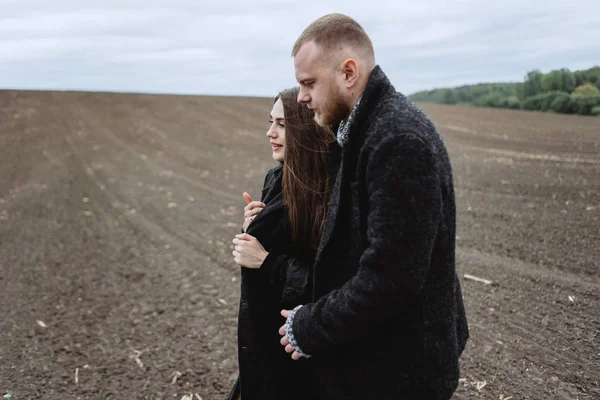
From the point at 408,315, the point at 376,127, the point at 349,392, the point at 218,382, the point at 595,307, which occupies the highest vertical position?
the point at 376,127

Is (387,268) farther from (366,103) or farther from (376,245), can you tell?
(366,103)

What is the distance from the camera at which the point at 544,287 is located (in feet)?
16.0

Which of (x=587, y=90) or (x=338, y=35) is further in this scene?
(x=587, y=90)

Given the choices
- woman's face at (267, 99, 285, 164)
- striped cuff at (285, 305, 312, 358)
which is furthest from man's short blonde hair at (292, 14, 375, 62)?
striped cuff at (285, 305, 312, 358)

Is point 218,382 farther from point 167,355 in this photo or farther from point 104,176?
point 104,176

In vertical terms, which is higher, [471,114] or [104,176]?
[471,114]

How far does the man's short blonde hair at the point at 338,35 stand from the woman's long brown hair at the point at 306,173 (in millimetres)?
504

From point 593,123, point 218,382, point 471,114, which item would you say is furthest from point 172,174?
point 471,114

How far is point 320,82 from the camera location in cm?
157

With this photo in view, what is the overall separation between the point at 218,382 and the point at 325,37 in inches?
128

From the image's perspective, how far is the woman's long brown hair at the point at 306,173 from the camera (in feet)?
6.70

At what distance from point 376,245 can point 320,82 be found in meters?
0.58

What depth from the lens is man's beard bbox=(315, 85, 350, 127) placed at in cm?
158

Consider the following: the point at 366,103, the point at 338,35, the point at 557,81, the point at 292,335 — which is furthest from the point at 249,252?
the point at 557,81
